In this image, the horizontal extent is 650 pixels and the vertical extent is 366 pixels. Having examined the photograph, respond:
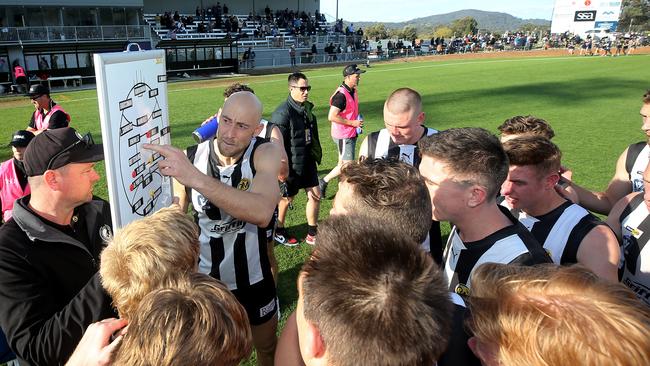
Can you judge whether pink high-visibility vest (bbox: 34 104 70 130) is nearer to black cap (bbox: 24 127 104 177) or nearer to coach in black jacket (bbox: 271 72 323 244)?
coach in black jacket (bbox: 271 72 323 244)

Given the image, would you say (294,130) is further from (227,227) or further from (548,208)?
(548,208)

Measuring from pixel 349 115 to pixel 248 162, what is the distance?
5343 millimetres

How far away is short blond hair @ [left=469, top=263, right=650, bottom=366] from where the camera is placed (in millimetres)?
1032

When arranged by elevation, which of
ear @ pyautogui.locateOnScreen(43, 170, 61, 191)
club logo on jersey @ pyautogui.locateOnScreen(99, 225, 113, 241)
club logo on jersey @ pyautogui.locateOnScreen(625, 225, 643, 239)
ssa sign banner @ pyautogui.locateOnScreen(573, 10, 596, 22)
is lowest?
club logo on jersey @ pyautogui.locateOnScreen(625, 225, 643, 239)

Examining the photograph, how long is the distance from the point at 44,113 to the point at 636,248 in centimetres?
938

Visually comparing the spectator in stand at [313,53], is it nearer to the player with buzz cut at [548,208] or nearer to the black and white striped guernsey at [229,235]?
the black and white striped guernsey at [229,235]

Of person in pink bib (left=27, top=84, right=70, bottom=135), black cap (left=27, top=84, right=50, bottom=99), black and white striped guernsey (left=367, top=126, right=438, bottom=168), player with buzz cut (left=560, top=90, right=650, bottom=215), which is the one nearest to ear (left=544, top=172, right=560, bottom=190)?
player with buzz cut (left=560, top=90, right=650, bottom=215)

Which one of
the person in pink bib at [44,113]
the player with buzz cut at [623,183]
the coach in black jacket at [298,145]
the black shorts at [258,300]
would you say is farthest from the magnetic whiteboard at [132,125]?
the person in pink bib at [44,113]

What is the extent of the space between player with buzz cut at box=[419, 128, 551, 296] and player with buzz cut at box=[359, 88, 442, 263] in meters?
1.45

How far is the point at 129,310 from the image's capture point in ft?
5.31

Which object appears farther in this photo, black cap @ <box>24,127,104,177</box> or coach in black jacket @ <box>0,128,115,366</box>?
black cap @ <box>24,127,104,177</box>

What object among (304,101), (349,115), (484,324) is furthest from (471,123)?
(484,324)

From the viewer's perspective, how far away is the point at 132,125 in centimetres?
199

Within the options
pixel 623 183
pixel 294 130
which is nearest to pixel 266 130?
pixel 294 130
